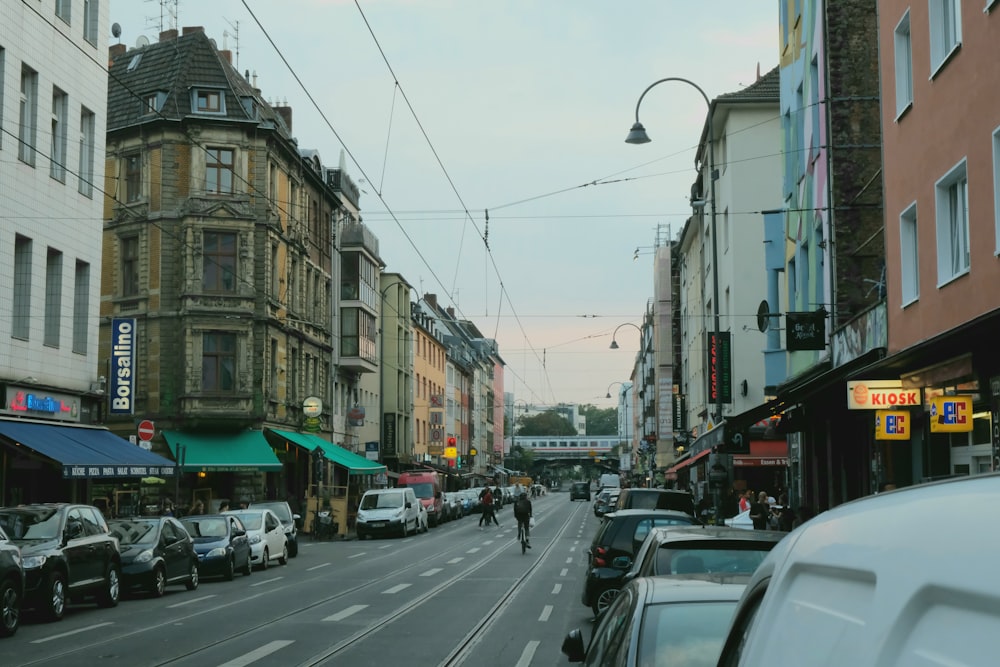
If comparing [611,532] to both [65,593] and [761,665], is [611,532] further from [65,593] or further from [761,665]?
[761,665]

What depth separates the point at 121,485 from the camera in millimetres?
39094

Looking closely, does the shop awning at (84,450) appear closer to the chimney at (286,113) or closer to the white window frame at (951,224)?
the white window frame at (951,224)

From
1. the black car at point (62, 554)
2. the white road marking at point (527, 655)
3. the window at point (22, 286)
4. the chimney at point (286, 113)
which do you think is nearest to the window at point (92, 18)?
the window at point (22, 286)

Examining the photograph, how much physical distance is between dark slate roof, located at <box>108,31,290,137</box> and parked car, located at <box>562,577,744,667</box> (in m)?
42.0

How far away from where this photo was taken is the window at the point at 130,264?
47188 millimetres

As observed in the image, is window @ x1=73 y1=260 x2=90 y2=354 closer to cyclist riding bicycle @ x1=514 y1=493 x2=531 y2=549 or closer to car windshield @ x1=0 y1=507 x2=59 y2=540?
car windshield @ x1=0 y1=507 x2=59 y2=540

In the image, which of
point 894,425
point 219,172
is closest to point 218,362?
point 219,172

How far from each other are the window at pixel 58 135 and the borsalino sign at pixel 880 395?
19609 mm

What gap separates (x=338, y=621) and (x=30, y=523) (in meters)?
4.95

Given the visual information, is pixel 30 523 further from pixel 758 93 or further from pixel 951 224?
pixel 758 93

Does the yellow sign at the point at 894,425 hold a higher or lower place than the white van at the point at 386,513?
higher

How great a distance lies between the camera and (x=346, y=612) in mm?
19484

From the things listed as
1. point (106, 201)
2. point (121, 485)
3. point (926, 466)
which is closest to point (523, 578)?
point (926, 466)

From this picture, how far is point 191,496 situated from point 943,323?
32.4 m
